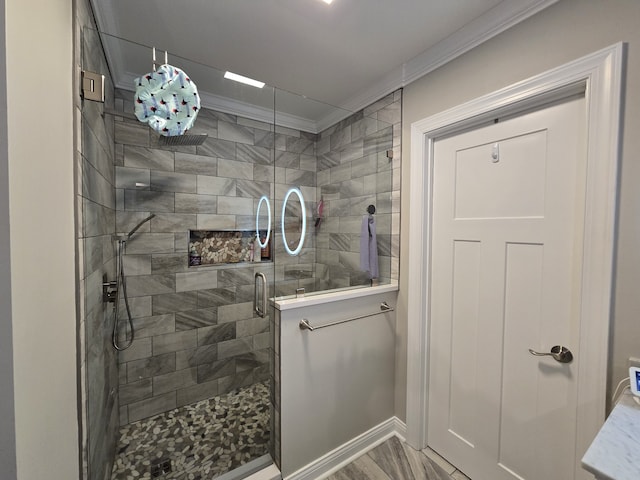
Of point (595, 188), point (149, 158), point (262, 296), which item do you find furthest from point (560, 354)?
point (149, 158)

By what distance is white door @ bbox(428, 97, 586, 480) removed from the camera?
4.01 ft

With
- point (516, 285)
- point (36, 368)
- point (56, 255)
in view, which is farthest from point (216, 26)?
point (516, 285)

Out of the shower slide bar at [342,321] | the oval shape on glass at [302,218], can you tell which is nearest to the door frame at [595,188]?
the shower slide bar at [342,321]

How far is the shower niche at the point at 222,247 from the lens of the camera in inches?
83.2

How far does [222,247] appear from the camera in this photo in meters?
2.20

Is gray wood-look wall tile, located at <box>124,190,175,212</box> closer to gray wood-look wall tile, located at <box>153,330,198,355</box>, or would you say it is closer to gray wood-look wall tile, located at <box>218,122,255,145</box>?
gray wood-look wall tile, located at <box>218,122,255,145</box>

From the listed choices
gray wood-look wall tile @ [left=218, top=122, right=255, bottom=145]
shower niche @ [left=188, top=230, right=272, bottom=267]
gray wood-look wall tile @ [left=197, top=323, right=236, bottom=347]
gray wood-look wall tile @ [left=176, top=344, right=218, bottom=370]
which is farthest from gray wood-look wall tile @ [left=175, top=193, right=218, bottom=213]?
gray wood-look wall tile @ [left=176, top=344, right=218, bottom=370]

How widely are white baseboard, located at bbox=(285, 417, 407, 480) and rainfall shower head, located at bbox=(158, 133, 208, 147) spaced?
2.26 metres

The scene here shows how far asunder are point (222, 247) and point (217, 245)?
Answer: 0.14 ft

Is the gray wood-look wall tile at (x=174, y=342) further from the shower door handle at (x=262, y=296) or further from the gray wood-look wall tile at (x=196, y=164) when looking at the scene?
the gray wood-look wall tile at (x=196, y=164)

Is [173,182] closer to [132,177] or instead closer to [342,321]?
[132,177]

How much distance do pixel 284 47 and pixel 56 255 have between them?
5.21 feet

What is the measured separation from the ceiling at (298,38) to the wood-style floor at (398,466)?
2.34m

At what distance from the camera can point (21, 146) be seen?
0.63m
